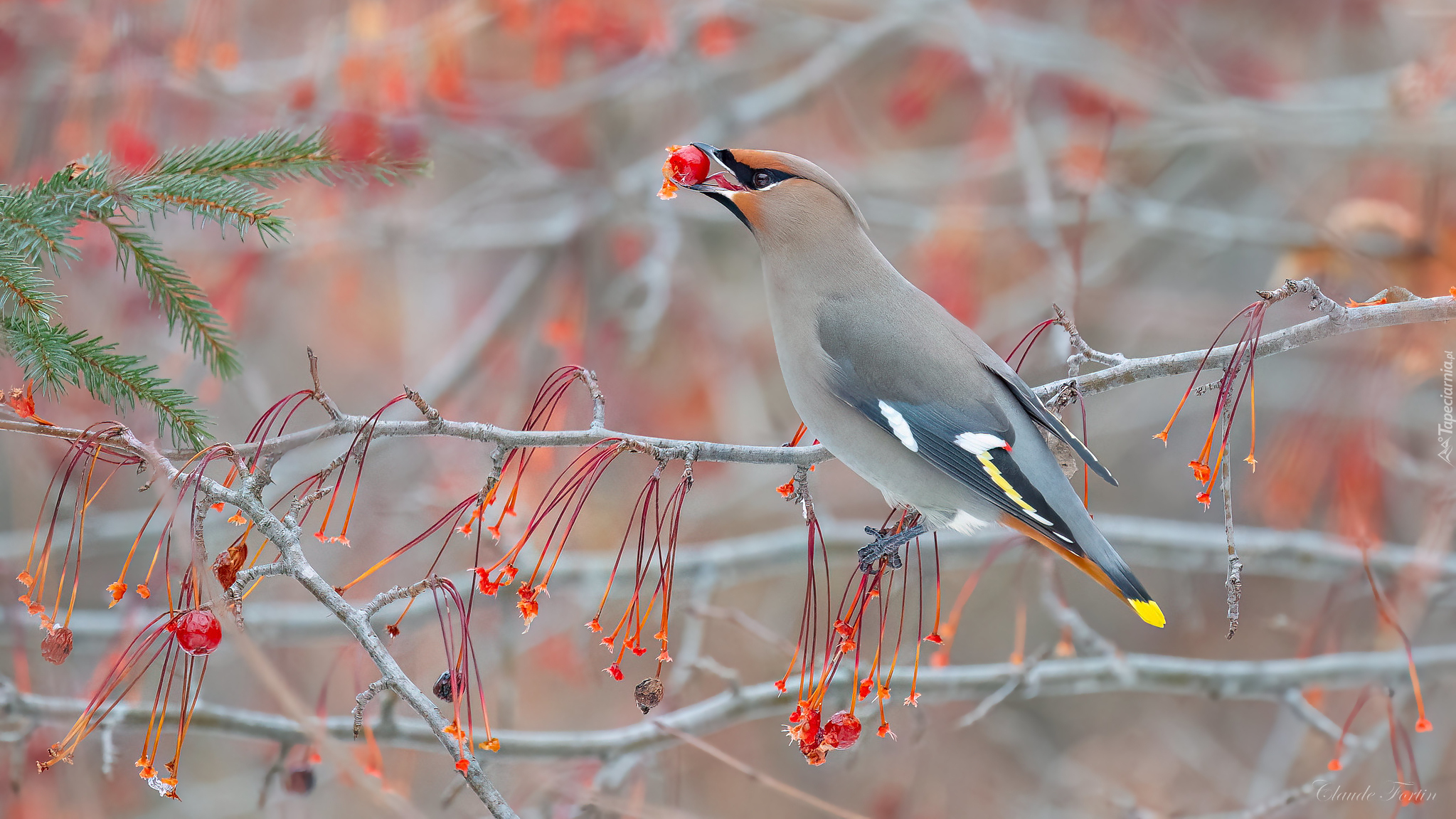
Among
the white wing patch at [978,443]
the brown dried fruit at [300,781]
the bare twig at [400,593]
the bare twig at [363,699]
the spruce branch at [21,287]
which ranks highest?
the white wing patch at [978,443]

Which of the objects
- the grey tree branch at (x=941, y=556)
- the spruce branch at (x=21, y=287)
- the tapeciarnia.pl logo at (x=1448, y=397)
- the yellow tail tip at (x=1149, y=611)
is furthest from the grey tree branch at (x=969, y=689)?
the spruce branch at (x=21, y=287)

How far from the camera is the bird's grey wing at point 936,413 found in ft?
7.44

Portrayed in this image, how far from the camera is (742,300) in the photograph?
6930 mm

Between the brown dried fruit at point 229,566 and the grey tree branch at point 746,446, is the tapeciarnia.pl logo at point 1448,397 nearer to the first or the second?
the grey tree branch at point 746,446

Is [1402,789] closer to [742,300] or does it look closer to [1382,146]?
[1382,146]

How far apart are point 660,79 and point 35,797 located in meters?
4.12

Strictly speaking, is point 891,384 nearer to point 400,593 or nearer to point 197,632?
point 400,593

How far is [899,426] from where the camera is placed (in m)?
2.35

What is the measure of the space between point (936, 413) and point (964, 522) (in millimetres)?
240

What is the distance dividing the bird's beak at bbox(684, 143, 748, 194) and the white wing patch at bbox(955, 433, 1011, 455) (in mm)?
746

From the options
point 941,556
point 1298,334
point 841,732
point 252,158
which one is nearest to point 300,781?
point 841,732

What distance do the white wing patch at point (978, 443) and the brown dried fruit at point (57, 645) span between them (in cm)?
163

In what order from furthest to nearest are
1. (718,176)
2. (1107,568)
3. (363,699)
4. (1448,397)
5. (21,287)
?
(1448,397) → (718,176) → (1107,568) → (21,287) → (363,699)

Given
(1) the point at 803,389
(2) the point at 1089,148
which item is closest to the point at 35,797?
(1) the point at 803,389
